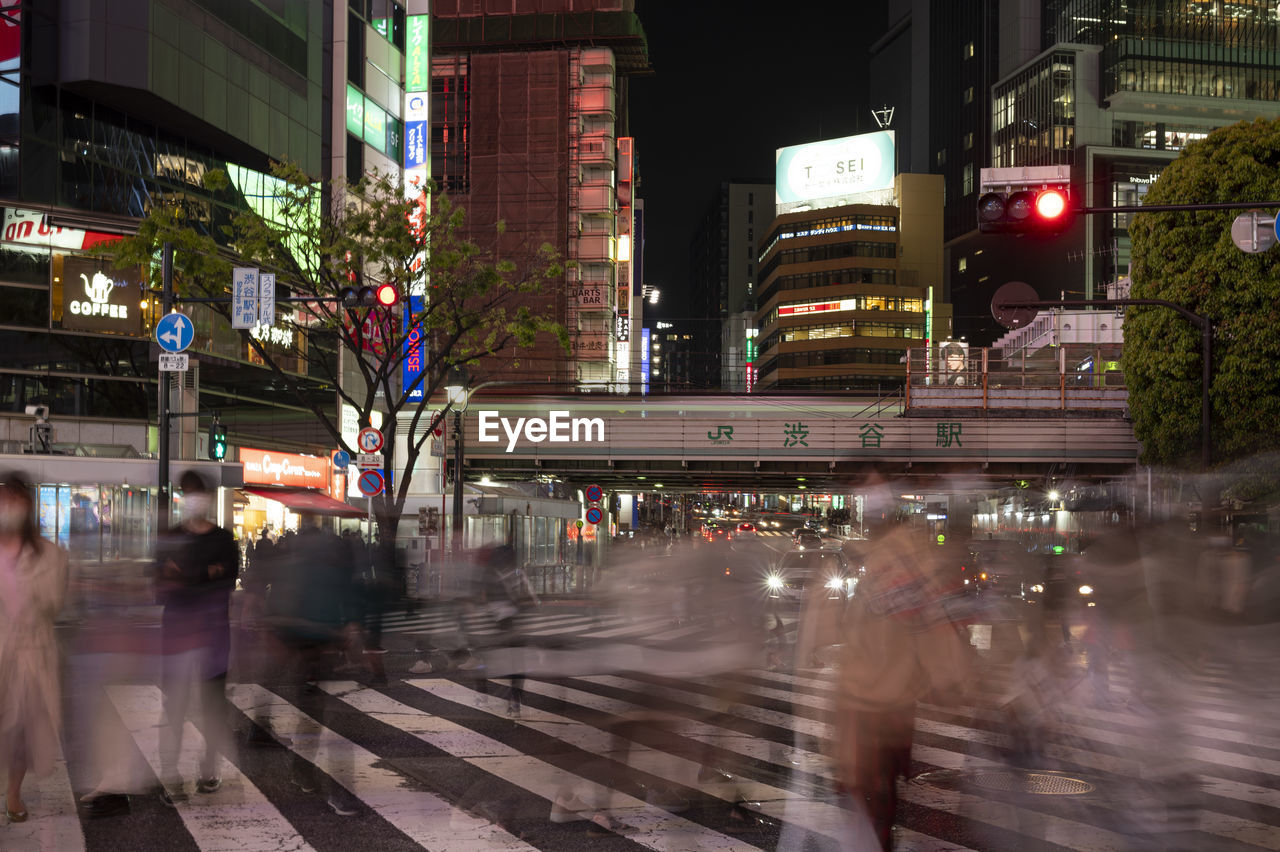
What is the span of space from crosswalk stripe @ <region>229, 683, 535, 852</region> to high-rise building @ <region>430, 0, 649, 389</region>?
57335 millimetres

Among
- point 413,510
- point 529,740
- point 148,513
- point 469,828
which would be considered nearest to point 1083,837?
point 469,828

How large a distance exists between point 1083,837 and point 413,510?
32.5m

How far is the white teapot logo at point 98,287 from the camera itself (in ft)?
91.7

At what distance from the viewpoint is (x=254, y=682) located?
13.3m

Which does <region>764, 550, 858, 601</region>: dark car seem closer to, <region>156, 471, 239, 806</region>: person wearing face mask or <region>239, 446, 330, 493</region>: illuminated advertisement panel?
<region>156, 471, 239, 806</region>: person wearing face mask

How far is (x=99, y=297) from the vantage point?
28.2m

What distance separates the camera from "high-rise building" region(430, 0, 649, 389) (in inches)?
2749

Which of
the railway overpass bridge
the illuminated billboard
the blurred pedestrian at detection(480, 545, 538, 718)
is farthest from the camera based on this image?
the illuminated billboard

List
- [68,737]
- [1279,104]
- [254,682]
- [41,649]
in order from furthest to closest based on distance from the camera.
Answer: [1279,104] < [254,682] < [68,737] < [41,649]

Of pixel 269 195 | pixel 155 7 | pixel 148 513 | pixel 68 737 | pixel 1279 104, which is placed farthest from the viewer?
pixel 1279 104

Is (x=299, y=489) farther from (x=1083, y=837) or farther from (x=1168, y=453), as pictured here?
(x=1083, y=837)

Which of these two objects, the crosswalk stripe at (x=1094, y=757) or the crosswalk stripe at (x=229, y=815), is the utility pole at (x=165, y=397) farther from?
the crosswalk stripe at (x=1094, y=757)

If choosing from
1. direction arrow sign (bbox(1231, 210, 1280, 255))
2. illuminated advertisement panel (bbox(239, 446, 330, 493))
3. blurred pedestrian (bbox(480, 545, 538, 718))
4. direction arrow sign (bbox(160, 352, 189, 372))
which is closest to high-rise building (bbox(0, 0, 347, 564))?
illuminated advertisement panel (bbox(239, 446, 330, 493))

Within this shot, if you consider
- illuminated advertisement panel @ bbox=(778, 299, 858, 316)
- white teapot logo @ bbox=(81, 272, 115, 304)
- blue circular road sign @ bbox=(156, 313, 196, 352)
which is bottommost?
blue circular road sign @ bbox=(156, 313, 196, 352)
